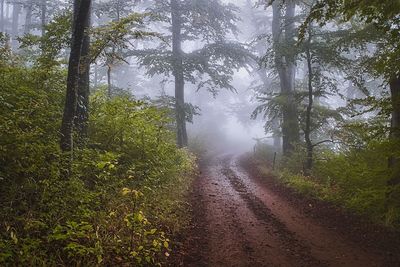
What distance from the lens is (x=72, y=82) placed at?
7352mm

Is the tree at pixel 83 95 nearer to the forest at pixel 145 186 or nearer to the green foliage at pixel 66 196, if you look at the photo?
the forest at pixel 145 186

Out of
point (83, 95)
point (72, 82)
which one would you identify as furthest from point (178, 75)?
point (72, 82)

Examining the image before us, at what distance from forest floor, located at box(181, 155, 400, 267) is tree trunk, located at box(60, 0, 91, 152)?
366 cm

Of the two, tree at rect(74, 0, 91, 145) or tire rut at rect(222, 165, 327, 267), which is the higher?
tree at rect(74, 0, 91, 145)

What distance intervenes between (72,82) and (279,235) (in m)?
6.32

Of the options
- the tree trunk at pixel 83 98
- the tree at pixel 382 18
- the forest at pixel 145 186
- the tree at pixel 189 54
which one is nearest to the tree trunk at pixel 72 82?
the forest at pixel 145 186

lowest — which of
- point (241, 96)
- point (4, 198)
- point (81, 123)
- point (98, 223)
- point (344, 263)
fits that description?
point (344, 263)

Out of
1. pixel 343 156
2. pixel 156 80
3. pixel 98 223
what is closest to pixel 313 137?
pixel 343 156

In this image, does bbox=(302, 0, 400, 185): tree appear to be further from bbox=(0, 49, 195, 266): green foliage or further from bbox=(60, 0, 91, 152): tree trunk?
bbox=(0, 49, 195, 266): green foliage

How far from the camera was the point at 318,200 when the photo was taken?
37.1 ft

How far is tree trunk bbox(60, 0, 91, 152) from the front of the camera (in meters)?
7.18

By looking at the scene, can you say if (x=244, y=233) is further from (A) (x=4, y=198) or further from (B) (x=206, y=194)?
(A) (x=4, y=198)

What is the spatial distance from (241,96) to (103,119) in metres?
51.8

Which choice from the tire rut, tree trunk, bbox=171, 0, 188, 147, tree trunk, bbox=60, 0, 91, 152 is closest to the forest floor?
the tire rut
